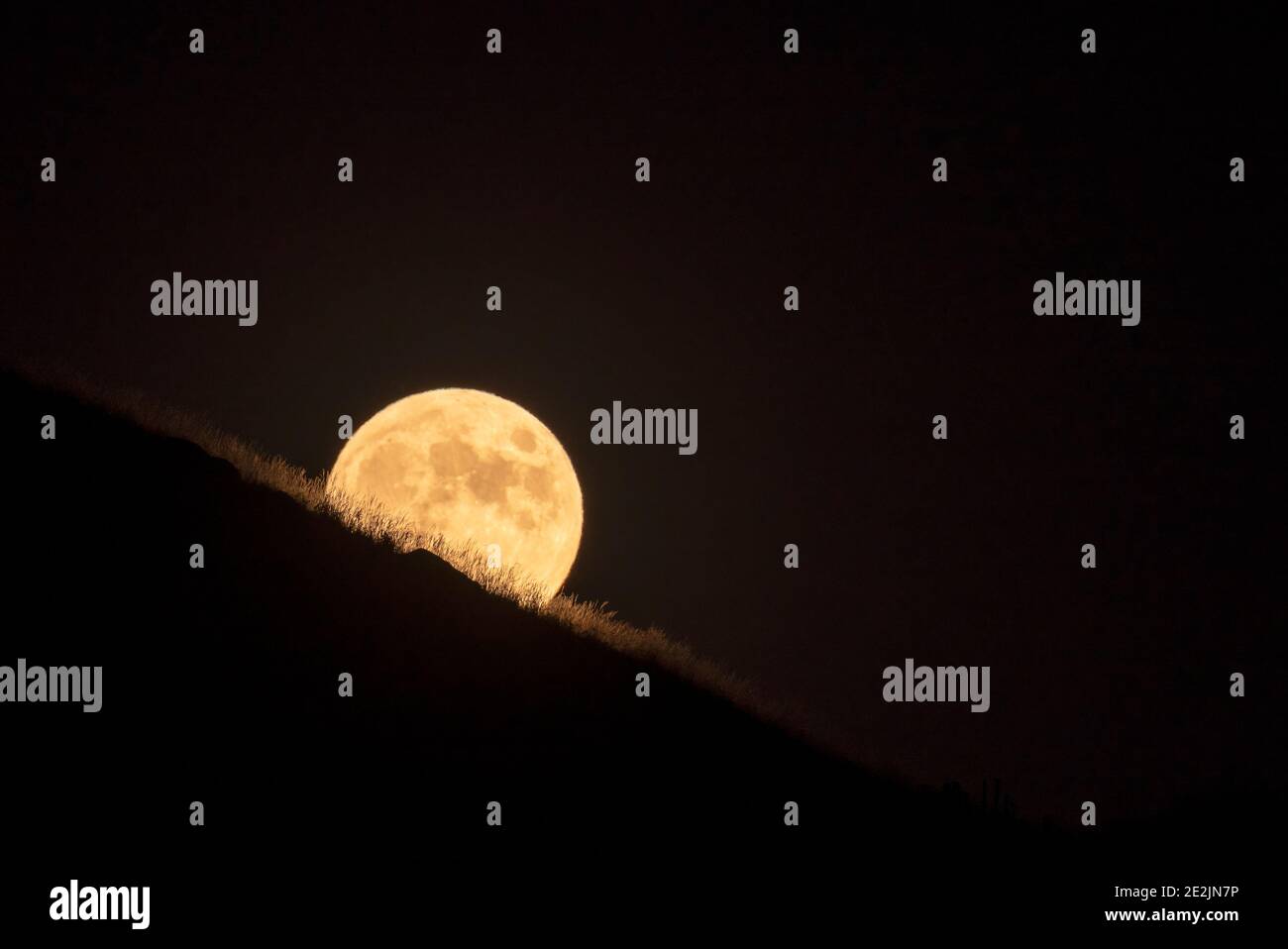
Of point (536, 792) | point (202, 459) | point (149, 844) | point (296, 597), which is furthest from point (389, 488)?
point (149, 844)

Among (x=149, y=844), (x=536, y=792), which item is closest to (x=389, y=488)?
(x=536, y=792)

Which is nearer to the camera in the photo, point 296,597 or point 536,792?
point 536,792
